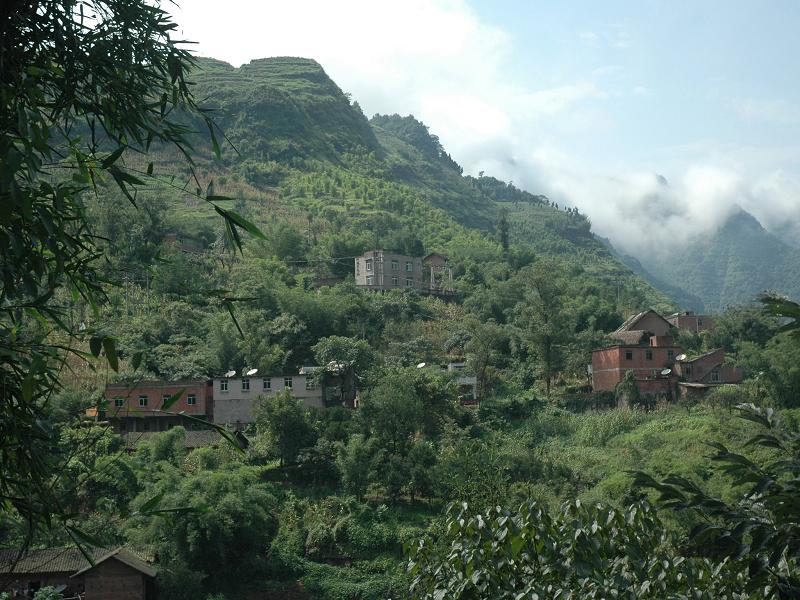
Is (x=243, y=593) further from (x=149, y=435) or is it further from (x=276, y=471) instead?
(x=149, y=435)

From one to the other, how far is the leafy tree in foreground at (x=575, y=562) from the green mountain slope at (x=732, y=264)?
136 m

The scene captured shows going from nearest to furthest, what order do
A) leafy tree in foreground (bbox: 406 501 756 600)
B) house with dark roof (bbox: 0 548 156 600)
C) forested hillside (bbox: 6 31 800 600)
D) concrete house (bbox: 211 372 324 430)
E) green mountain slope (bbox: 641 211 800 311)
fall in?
leafy tree in foreground (bbox: 406 501 756 600)
forested hillside (bbox: 6 31 800 600)
house with dark roof (bbox: 0 548 156 600)
concrete house (bbox: 211 372 324 430)
green mountain slope (bbox: 641 211 800 311)

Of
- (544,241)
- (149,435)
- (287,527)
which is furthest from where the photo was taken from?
(544,241)

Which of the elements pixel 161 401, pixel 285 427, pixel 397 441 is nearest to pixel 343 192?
pixel 161 401

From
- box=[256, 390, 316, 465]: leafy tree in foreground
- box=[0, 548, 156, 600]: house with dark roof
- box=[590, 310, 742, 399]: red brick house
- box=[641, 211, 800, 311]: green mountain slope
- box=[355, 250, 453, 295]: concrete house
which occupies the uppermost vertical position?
box=[641, 211, 800, 311]: green mountain slope

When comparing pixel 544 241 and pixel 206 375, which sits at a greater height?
pixel 544 241

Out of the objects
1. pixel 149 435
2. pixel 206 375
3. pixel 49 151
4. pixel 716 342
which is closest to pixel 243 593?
pixel 149 435

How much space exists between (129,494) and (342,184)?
203ft

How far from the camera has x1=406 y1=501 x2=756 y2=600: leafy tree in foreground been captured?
503cm

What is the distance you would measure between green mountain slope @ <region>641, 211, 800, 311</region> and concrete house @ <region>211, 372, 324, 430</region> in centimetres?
11193

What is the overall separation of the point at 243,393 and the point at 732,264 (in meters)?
136

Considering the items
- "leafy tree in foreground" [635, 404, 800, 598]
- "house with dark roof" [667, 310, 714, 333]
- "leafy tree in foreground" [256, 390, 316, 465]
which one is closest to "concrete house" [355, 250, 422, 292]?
"house with dark roof" [667, 310, 714, 333]

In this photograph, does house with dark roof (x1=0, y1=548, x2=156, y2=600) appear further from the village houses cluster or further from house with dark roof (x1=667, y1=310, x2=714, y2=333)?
house with dark roof (x1=667, y1=310, x2=714, y2=333)

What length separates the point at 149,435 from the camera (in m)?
32.9
